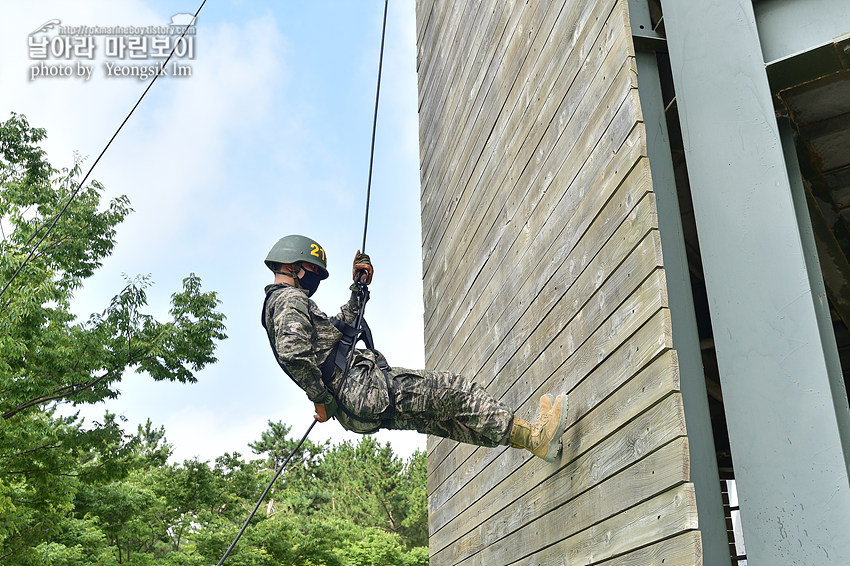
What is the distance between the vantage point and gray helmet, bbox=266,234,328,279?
420 centimetres

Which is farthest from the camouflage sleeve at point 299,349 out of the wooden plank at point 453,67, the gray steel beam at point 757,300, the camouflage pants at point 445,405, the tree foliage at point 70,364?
the tree foliage at point 70,364

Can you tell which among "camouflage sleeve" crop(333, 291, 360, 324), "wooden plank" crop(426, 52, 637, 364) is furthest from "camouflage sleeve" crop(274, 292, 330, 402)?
"wooden plank" crop(426, 52, 637, 364)

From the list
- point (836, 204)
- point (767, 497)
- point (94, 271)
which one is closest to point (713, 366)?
point (836, 204)

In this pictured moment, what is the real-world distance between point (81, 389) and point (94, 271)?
2183mm

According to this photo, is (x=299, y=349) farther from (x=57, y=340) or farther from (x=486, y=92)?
(x=57, y=340)

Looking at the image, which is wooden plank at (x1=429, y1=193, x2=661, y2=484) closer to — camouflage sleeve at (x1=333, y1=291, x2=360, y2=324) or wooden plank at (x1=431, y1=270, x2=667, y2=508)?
wooden plank at (x1=431, y1=270, x2=667, y2=508)

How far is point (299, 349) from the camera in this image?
3.74 metres

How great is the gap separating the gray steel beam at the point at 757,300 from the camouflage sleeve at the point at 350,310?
190 cm

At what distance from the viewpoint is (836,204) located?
12.9ft

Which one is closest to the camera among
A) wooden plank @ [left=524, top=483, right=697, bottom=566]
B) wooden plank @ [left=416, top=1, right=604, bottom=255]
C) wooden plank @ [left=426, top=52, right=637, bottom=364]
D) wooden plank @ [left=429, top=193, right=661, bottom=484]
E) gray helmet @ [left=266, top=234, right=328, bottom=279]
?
wooden plank @ [left=524, top=483, right=697, bottom=566]

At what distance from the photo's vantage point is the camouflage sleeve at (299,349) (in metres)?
3.73

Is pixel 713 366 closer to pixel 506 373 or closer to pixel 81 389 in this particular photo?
pixel 506 373

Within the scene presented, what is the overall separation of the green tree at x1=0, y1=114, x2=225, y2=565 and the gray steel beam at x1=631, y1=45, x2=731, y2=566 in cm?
864

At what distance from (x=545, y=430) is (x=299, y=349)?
121cm
